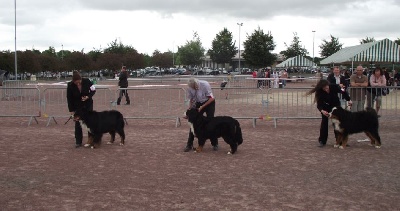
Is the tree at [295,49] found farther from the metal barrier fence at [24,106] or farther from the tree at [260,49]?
the metal barrier fence at [24,106]

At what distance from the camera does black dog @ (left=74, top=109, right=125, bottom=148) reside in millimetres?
9398

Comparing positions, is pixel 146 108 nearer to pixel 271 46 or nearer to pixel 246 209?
pixel 246 209

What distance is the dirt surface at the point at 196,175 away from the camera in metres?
5.63

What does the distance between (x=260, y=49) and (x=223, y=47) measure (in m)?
27.9

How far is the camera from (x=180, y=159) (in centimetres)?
847

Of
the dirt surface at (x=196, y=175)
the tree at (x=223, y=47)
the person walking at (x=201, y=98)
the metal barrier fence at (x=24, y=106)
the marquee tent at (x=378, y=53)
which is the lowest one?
the dirt surface at (x=196, y=175)

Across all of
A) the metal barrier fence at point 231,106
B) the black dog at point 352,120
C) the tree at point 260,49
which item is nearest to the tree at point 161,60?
the tree at point 260,49

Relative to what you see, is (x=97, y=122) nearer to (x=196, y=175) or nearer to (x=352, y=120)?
(x=196, y=175)

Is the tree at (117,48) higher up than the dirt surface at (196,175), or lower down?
higher up

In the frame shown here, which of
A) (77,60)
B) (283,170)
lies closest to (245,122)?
(283,170)

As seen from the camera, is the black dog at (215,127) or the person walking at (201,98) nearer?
the black dog at (215,127)

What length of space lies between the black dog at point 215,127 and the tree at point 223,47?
256ft

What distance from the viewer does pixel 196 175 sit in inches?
281

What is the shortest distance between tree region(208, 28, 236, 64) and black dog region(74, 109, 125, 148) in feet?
253
